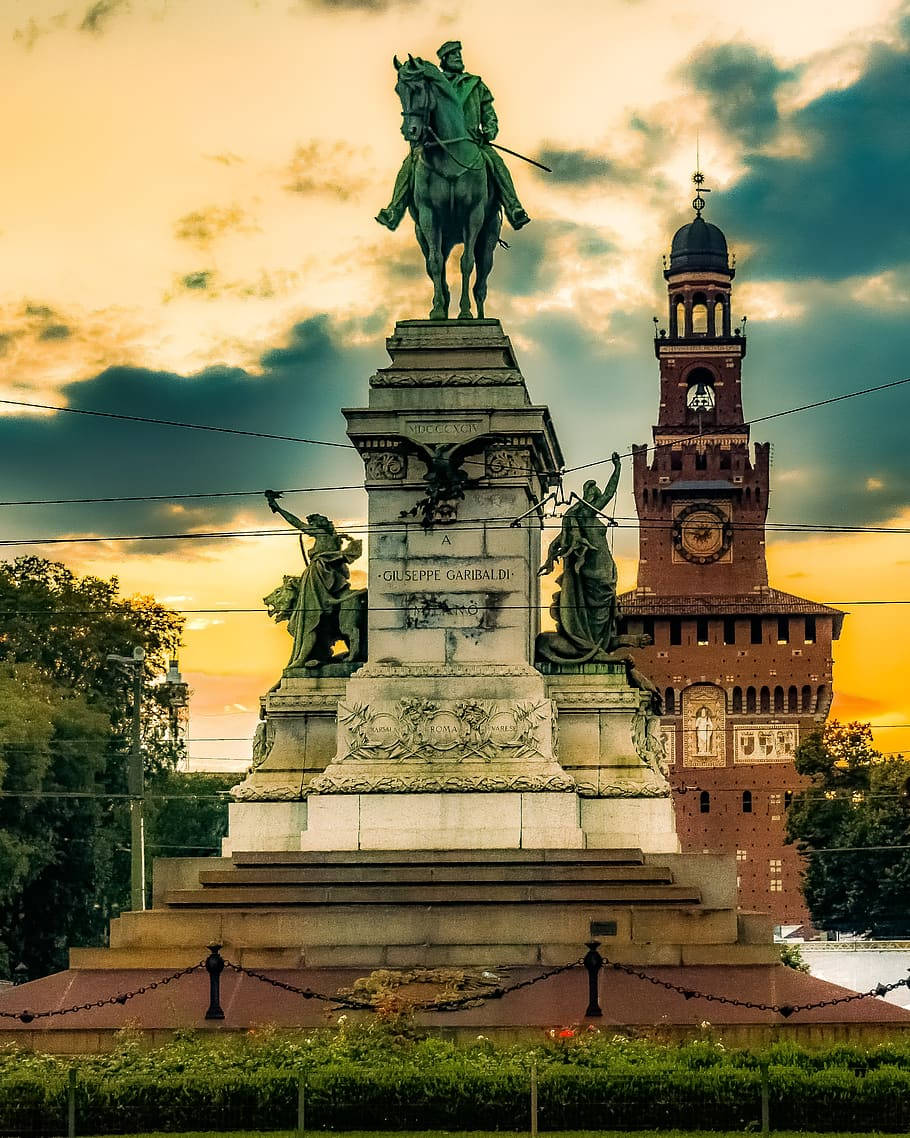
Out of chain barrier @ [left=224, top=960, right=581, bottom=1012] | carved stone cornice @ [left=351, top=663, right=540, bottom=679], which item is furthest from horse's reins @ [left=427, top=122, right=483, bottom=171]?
chain barrier @ [left=224, top=960, right=581, bottom=1012]

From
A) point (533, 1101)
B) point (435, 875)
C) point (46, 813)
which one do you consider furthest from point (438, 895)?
point (46, 813)

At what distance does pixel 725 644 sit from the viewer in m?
158

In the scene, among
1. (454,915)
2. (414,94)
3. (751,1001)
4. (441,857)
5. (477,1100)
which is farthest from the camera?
(414,94)

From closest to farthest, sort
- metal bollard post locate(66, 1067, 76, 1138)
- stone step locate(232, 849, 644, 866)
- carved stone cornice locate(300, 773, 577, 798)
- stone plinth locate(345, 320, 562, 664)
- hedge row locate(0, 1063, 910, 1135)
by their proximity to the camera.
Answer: metal bollard post locate(66, 1067, 76, 1138) → hedge row locate(0, 1063, 910, 1135) → stone step locate(232, 849, 644, 866) → carved stone cornice locate(300, 773, 577, 798) → stone plinth locate(345, 320, 562, 664)

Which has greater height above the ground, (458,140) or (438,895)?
(458,140)

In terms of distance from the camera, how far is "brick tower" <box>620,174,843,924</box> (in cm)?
15438

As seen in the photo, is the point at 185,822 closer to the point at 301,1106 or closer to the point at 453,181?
the point at 453,181

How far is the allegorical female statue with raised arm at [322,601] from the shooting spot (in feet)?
140

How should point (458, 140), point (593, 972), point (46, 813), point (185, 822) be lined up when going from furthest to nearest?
point (185, 822) → point (46, 813) → point (458, 140) → point (593, 972)

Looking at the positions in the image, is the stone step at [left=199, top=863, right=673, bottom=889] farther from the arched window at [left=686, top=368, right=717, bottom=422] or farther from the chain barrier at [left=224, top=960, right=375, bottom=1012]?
the arched window at [left=686, top=368, right=717, bottom=422]

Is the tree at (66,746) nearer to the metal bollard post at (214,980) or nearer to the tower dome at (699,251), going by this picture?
the metal bollard post at (214,980)

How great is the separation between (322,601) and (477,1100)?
1508 cm

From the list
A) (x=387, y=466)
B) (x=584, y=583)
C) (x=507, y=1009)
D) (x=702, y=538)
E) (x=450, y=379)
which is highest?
(x=702, y=538)

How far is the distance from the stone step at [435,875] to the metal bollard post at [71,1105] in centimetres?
985
